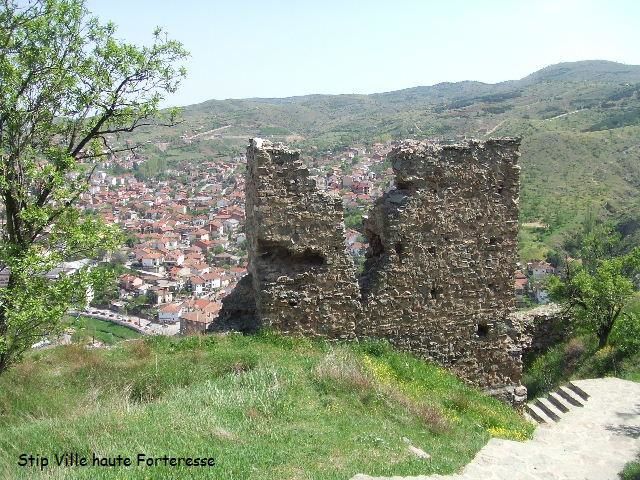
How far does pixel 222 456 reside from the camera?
571cm

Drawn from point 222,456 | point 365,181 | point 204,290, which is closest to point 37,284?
point 222,456

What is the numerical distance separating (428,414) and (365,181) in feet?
184

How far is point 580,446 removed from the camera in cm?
942

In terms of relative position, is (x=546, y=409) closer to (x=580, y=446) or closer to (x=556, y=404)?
(x=556, y=404)

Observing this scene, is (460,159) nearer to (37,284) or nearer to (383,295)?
(383,295)

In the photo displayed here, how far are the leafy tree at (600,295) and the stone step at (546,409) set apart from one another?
10.9 feet

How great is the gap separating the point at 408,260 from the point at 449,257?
2.69 ft

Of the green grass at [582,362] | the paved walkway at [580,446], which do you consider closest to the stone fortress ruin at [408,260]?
the paved walkway at [580,446]

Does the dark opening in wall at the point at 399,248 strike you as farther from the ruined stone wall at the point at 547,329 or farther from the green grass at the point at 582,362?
the ruined stone wall at the point at 547,329

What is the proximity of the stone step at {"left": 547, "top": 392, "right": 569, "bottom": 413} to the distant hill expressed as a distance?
577cm

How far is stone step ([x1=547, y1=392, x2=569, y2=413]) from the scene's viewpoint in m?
11.7

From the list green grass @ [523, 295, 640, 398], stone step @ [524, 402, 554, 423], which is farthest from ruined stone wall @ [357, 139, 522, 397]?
green grass @ [523, 295, 640, 398]

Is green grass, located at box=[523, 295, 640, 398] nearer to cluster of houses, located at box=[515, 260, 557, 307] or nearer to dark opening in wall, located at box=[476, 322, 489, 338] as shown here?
dark opening in wall, located at box=[476, 322, 489, 338]

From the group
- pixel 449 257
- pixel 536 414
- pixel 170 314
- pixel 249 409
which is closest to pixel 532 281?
pixel 170 314
